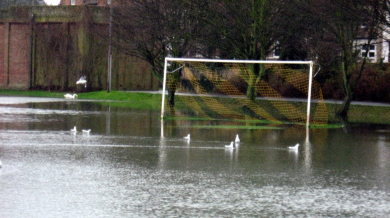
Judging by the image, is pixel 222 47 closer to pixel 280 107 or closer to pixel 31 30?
pixel 280 107

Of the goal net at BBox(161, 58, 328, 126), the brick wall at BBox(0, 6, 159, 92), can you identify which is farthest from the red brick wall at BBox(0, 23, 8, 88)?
the goal net at BBox(161, 58, 328, 126)

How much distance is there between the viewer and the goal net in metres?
23.8

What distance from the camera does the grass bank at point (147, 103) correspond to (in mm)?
24605

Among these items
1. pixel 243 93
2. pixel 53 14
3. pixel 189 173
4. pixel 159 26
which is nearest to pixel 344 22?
pixel 159 26

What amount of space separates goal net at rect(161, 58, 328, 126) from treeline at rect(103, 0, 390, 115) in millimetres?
1005

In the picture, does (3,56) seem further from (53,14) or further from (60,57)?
(53,14)

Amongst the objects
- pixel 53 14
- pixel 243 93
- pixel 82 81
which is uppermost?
pixel 53 14

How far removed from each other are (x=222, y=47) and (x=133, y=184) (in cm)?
1854

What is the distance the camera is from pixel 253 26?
2555cm

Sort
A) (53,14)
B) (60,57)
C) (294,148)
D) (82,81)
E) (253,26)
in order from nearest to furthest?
(294,148), (253,26), (82,81), (60,57), (53,14)

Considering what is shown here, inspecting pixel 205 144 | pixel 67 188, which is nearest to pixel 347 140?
pixel 205 144

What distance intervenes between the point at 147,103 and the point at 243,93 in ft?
21.3

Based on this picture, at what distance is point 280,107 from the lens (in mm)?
29219

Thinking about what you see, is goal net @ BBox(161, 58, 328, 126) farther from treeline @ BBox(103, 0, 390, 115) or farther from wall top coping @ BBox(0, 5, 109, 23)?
wall top coping @ BBox(0, 5, 109, 23)
